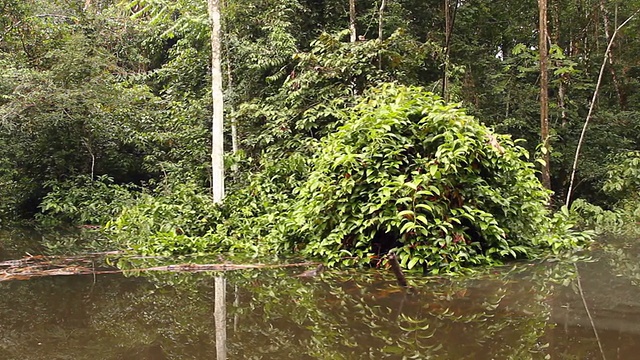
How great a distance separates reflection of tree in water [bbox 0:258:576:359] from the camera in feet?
8.90

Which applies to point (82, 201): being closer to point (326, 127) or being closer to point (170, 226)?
point (170, 226)

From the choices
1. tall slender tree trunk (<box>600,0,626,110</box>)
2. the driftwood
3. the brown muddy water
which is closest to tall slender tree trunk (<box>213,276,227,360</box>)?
the brown muddy water

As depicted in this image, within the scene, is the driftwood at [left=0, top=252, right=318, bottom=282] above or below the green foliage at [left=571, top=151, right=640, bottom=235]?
below

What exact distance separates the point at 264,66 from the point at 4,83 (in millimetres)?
6161

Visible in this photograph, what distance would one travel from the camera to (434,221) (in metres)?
4.91

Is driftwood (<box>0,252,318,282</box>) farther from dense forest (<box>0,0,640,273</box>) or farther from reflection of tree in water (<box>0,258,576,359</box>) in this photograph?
dense forest (<box>0,0,640,273</box>)

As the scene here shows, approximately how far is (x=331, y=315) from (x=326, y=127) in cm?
677

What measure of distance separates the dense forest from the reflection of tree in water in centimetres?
87

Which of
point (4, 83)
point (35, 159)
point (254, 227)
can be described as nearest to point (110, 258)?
point (254, 227)

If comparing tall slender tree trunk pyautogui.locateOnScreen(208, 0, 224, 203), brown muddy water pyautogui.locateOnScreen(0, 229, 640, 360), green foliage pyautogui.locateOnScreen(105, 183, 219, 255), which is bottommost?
brown muddy water pyautogui.locateOnScreen(0, 229, 640, 360)

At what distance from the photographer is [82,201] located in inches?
504

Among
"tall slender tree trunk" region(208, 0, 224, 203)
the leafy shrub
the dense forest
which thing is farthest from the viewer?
"tall slender tree trunk" region(208, 0, 224, 203)

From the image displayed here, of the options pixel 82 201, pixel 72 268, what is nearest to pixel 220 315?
pixel 72 268

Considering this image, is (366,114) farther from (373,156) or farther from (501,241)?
(501,241)
